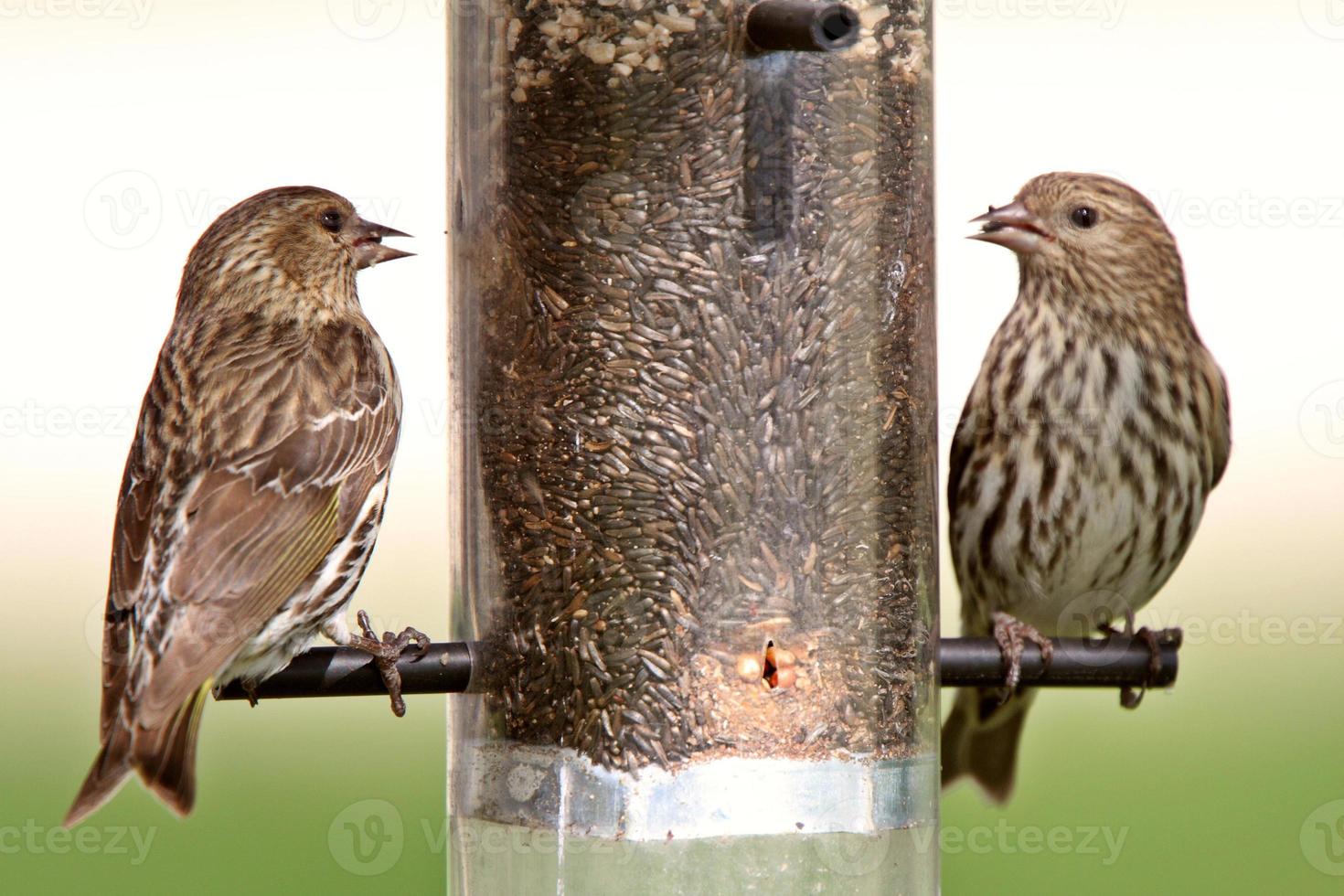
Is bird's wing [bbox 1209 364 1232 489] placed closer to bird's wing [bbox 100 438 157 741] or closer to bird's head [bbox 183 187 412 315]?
bird's head [bbox 183 187 412 315]

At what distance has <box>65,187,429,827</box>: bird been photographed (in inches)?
179

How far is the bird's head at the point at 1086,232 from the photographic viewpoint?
6.16m

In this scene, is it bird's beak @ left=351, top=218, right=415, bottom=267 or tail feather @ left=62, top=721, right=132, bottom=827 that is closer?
Answer: tail feather @ left=62, top=721, right=132, bottom=827

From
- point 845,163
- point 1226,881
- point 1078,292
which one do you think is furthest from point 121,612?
point 1226,881

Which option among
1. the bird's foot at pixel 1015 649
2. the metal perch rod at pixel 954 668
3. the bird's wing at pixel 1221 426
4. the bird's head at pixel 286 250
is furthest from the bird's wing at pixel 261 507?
the bird's wing at pixel 1221 426

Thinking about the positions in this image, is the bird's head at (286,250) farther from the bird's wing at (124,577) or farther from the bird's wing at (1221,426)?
the bird's wing at (1221,426)

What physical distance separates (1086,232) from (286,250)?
2.38 meters

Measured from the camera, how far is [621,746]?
14.4 feet

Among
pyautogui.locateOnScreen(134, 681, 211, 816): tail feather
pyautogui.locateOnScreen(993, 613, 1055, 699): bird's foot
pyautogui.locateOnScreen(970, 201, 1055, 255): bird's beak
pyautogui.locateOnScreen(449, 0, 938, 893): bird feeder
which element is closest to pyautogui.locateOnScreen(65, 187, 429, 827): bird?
pyautogui.locateOnScreen(134, 681, 211, 816): tail feather

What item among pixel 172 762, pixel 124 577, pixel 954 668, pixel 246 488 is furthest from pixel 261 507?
pixel 954 668

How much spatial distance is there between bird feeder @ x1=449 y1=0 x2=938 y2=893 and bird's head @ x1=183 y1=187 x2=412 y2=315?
2.96 ft

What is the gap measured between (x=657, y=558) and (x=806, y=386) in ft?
1.68

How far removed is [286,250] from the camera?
546 cm

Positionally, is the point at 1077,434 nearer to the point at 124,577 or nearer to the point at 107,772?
the point at 124,577
